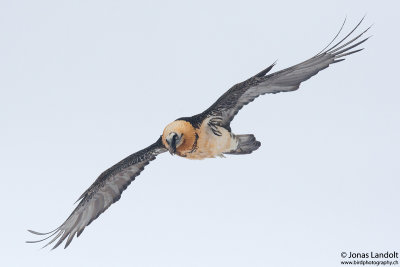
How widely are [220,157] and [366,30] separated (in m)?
4.15

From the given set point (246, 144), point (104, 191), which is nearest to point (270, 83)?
point (246, 144)

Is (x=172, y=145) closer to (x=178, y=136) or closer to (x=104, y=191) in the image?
(x=178, y=136)

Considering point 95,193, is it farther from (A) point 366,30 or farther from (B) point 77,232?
(A) point 366,30

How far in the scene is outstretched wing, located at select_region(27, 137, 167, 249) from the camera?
49.7 feet

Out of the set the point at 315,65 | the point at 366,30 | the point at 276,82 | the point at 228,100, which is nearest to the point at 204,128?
the point at 228,100

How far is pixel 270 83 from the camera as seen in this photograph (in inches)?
531

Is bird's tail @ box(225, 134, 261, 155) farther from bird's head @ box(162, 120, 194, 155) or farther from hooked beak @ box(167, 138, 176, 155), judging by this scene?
hooked beak @ box(167, 138, 176, 155)

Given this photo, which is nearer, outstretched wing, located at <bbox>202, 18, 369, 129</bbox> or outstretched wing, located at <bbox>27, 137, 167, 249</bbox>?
outstretched wing, located at <bbox>202, 18, 369, 129</bbox>

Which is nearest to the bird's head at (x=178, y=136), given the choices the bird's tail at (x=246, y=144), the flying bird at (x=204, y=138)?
the flying bird at (x=204, y=138)

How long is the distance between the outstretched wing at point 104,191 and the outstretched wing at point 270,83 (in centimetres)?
184

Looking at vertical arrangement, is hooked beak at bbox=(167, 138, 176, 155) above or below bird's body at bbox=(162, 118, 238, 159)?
below


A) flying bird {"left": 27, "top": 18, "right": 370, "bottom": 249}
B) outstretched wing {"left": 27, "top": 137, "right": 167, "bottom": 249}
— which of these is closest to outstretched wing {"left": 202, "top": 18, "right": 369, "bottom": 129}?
flying bird {"left": 27, "top": 18, "right": 370, "bottom": 249}

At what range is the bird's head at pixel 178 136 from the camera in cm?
1344

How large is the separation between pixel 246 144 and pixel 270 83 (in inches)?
67.5
